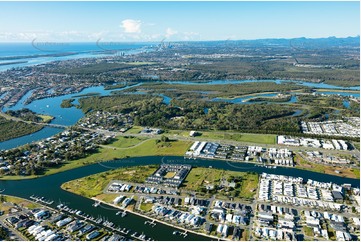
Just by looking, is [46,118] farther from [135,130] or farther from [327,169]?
[327,169]

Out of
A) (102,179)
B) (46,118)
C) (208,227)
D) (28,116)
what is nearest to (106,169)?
(102,179)

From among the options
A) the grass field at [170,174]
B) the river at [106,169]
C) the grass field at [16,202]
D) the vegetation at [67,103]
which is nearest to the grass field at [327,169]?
the river at [106,169]

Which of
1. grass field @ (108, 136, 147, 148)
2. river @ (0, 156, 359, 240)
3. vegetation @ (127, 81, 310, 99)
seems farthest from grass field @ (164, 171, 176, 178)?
vegetation @ (127, 81, 310, 99)

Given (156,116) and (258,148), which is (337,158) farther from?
(156,116)

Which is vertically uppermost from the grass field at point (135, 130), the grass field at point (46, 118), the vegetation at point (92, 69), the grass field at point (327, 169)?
the vegetation at point (92, 69)

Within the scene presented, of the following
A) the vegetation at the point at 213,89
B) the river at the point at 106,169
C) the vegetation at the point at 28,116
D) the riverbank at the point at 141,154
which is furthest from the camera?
the vegetation at the point at 213,89

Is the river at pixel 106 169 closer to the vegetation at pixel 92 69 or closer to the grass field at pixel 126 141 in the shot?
the grass field at pixel 126 141

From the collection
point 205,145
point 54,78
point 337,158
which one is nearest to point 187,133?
point 205,145

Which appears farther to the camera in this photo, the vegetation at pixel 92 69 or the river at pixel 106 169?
the vegetation at pixel 92 69
